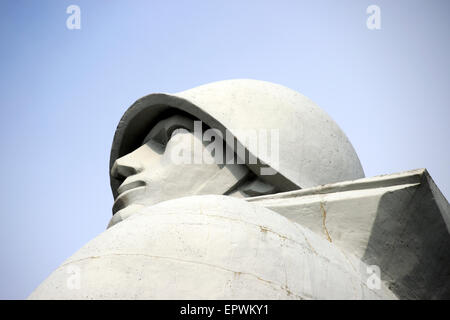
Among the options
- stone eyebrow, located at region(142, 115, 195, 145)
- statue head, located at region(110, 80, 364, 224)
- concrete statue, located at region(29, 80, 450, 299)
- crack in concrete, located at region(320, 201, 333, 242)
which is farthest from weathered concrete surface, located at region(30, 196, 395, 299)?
stone eyebrow, located at region(142, 115, 195, 145)

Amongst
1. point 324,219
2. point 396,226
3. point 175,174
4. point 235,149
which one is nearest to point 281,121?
point 235,149

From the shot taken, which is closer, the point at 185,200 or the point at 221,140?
the point at 185,200

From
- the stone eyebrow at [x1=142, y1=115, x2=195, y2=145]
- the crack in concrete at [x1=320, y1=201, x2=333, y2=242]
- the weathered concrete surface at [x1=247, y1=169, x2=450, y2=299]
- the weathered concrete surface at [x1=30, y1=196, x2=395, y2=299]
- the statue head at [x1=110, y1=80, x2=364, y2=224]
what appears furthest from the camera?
the stone eyebrow at [x1=142, y1=115, x2=195, y2=145]

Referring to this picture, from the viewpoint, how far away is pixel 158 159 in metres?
5.70

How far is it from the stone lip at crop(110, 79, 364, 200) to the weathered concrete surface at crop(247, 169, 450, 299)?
3.67 feet

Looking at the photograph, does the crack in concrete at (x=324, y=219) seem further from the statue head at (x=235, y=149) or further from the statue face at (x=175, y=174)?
the statue face at (x=175, y=174)

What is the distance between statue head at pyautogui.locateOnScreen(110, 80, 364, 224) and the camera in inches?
203

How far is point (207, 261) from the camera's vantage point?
285 centimetres

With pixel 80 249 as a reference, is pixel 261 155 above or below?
above

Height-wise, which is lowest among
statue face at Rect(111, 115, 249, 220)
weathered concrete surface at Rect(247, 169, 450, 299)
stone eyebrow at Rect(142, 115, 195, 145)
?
weathered concrete surface at Rect(247, 169, 450, 299)

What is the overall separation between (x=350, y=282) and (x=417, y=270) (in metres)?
0.70

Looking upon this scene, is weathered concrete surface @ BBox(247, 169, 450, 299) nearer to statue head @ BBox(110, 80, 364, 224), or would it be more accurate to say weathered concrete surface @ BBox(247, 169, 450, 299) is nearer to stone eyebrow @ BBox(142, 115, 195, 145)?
statue head @ BBox(110, 80, 364, 224)
